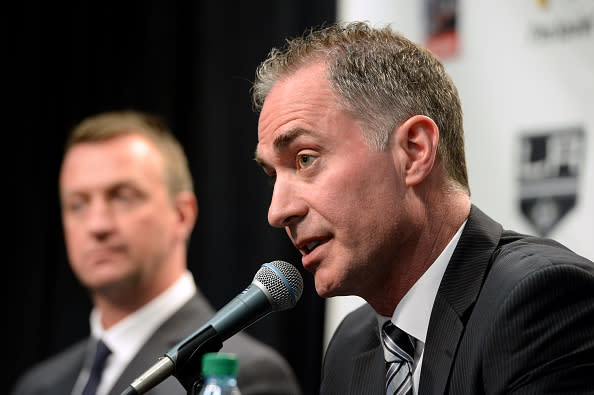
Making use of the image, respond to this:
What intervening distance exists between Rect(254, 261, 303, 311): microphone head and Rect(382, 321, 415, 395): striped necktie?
1.02ft

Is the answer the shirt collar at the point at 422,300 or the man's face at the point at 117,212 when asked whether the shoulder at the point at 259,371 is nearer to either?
the man's face at the point at 117,212

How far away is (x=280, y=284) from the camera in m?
1.63

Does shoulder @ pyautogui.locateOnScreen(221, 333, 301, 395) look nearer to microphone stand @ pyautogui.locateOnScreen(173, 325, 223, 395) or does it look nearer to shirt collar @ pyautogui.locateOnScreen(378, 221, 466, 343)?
shirt collar @ pyautogui.locateOnScreen(378, 221, 466, 343)

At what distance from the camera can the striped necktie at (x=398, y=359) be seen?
1.79 m

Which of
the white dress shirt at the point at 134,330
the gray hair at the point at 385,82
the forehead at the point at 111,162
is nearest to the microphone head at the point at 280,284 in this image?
the gray hair at the point at 385,82

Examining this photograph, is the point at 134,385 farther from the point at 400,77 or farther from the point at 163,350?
the point at 163,350

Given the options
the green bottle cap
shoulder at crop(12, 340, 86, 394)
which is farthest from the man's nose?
shoulder at crop(12, 340, 86, 394)

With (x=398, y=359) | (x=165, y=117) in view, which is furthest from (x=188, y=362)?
(x=165, y=117)

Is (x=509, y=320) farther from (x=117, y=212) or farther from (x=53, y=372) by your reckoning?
(x=53, y=372)

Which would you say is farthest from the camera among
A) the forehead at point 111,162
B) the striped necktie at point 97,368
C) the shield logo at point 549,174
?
the forehead at point 111,162

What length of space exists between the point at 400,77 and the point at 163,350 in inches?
65.0

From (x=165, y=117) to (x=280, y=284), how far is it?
9.34 ft

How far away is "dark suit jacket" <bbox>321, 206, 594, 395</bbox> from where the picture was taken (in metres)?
1.50

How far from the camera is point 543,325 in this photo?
4.98ft
